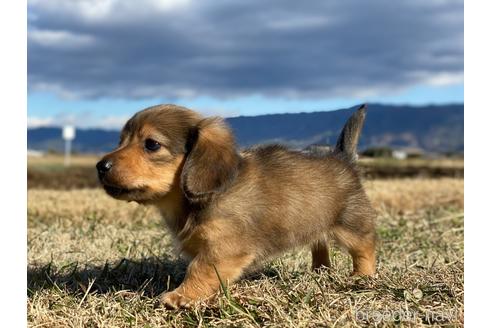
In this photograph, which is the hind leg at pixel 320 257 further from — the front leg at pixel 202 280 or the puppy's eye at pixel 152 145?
the puppy's eye at pixel 152 145

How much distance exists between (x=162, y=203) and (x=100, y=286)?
998 millimetres

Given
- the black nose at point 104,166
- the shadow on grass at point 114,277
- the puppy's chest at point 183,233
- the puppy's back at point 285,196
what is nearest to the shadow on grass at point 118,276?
the shadow on grass at point 114,277

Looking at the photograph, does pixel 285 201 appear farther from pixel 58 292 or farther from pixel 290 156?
pixel 58 292

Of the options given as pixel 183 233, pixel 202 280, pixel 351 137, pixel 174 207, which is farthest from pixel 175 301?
pixel 351 137

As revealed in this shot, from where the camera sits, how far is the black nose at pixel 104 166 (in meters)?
3.65

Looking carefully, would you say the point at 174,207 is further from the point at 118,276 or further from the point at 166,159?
the point at 118,276

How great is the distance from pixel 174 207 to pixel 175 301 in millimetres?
576

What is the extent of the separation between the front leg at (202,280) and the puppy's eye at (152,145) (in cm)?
71

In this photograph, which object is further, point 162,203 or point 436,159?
point 436,159

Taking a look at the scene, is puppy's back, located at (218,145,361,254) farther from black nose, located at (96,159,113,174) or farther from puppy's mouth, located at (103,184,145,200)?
black nose, located at (96,159,113,174)

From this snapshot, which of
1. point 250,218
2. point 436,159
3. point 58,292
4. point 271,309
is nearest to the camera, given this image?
point 271,309

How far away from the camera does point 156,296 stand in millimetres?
4195

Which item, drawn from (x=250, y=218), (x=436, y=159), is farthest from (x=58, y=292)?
(x=436, y=159)

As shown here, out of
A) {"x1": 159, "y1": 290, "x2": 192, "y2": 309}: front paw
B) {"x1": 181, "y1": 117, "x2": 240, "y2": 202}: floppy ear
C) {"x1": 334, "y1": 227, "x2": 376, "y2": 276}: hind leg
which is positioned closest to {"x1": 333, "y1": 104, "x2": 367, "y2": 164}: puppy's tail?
{"x1": 334, "y1": 227, "x2": 376, "y2": 276}: hind leg
